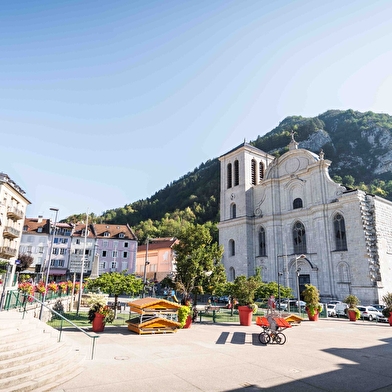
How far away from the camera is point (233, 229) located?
158 feet

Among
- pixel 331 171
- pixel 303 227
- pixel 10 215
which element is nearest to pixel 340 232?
pixel 303 227

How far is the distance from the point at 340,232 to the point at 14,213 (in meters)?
40.9

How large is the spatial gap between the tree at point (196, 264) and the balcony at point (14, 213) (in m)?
26.9

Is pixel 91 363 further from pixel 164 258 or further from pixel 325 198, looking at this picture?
pixel 164 258

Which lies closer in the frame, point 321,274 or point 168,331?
point 168,331

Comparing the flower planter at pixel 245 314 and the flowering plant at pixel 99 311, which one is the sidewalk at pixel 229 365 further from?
the flower planter at pixel 245 314

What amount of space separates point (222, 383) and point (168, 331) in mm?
7681

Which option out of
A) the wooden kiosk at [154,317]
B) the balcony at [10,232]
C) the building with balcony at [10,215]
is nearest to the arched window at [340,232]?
the wooden kiosk at [154,317]

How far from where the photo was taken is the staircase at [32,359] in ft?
20.7

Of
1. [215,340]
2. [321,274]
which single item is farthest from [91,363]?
[321,274]

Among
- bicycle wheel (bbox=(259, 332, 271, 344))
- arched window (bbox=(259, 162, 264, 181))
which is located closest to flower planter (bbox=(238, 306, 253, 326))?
bicycle wheel (bbox=(259, 332, 271, 344))

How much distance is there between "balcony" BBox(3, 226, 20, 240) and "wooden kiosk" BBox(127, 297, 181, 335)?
29.9 m

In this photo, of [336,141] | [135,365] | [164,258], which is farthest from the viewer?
[336,141]

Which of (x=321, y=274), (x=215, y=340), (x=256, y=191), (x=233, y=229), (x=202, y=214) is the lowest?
(x=215, y=340)
